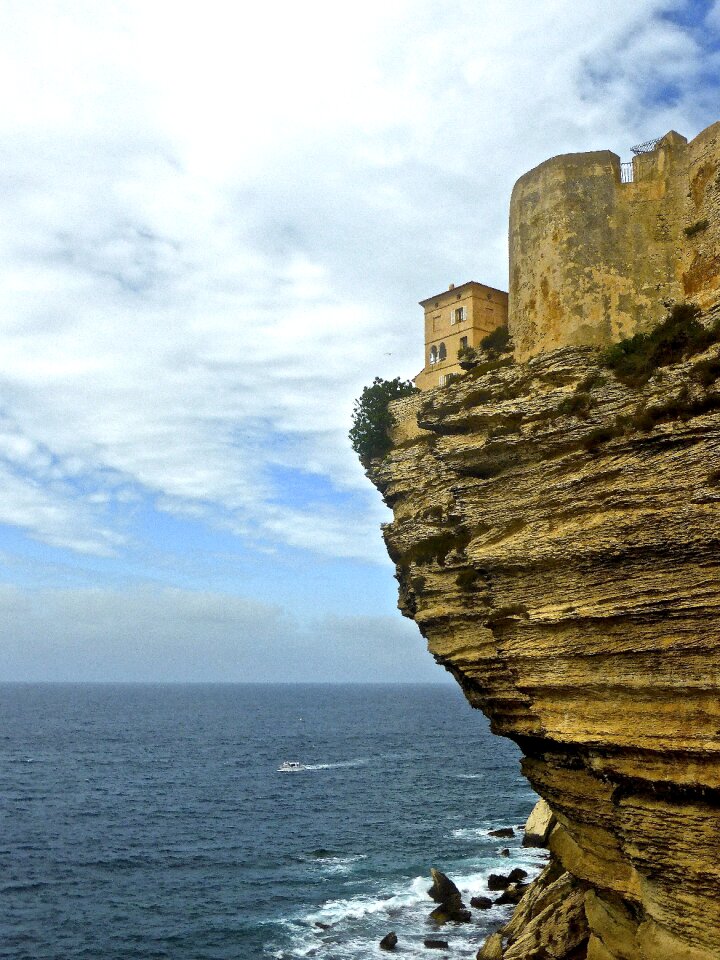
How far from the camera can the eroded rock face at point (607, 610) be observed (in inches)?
926

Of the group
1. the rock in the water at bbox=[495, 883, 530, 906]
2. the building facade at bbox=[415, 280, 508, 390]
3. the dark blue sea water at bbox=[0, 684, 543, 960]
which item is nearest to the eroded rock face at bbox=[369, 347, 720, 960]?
the building facade at bbox=[415, 280, 508, 390]

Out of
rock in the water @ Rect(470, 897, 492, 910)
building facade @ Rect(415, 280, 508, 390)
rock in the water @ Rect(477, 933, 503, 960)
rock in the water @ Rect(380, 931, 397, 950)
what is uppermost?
building facade @ Rect(415, 280, 508, 390)

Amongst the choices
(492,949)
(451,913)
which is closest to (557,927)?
(492,949)

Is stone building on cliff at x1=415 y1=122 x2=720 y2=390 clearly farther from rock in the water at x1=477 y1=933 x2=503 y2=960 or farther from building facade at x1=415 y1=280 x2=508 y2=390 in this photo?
rock in the water at x1=477 y1=933 x2=503 y2=960

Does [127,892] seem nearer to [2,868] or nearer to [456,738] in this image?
[2,868]

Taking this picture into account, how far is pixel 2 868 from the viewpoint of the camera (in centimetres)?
6203

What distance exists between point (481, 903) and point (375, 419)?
1315 inches

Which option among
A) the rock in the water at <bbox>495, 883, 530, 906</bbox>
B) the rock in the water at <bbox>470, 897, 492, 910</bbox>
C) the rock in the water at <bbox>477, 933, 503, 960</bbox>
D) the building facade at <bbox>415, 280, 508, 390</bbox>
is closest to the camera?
the building facade at <bbox>415, 280, 508, 390</bbox>

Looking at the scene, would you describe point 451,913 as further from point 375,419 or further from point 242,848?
point 375,419

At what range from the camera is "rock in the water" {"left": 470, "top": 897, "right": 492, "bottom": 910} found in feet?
169

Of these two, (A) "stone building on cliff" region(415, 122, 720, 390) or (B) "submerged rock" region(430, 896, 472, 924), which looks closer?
(A) "stone building on cliff" region(415, 122, 720, 390)

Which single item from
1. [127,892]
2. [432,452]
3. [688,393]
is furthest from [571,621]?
[127,892]

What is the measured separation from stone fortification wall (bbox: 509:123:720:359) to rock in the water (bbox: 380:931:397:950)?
3470cm

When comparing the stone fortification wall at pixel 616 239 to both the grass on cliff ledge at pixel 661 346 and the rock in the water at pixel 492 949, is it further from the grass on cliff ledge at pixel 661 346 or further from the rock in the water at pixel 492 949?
the rock in the water at pixel 492 949
